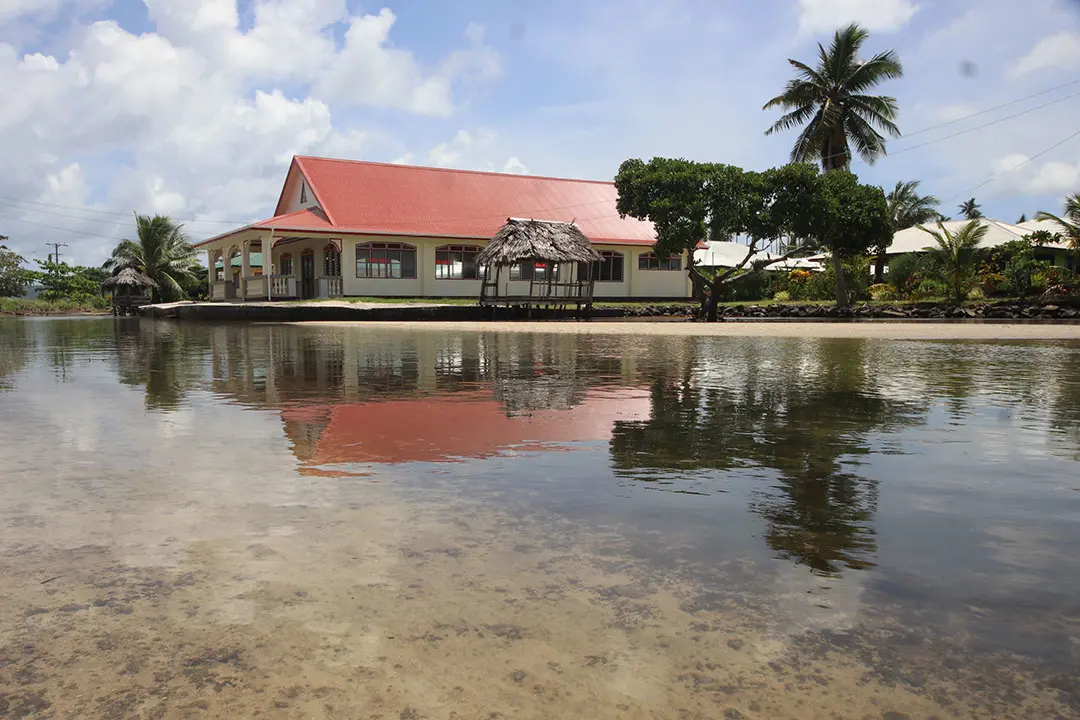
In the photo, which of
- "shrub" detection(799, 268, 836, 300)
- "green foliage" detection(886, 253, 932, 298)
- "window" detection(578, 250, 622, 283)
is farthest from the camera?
"window" detection(578, 250, 622, 283)

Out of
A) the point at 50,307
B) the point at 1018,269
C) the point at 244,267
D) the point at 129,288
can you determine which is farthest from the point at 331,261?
the point at 50,307

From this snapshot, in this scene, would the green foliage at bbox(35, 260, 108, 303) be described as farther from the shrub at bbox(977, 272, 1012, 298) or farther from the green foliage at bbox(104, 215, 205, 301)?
the shrub at bbox(977, 272, 1012, 298)

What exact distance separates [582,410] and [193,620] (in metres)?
4.17

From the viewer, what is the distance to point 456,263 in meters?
32.8

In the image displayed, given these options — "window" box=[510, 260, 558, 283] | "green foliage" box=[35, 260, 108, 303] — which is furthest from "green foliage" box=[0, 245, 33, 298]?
"window" box=[510, 260, 558, 283]

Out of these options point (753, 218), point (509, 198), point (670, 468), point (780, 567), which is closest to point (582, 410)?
point (670, 468)

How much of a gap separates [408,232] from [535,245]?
581 centimetres

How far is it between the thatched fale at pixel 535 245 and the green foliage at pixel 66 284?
36.7 m

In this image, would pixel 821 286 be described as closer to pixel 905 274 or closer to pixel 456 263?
pixel 905 274

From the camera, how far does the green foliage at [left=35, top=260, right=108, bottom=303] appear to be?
53969 mm

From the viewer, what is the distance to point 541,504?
11.2 ft

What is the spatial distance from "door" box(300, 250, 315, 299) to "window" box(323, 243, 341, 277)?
1013 mm

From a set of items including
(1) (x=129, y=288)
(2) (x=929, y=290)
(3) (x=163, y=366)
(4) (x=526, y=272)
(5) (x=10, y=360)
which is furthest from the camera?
(1) (x=129, y=288)

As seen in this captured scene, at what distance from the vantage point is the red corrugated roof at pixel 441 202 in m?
31.0
